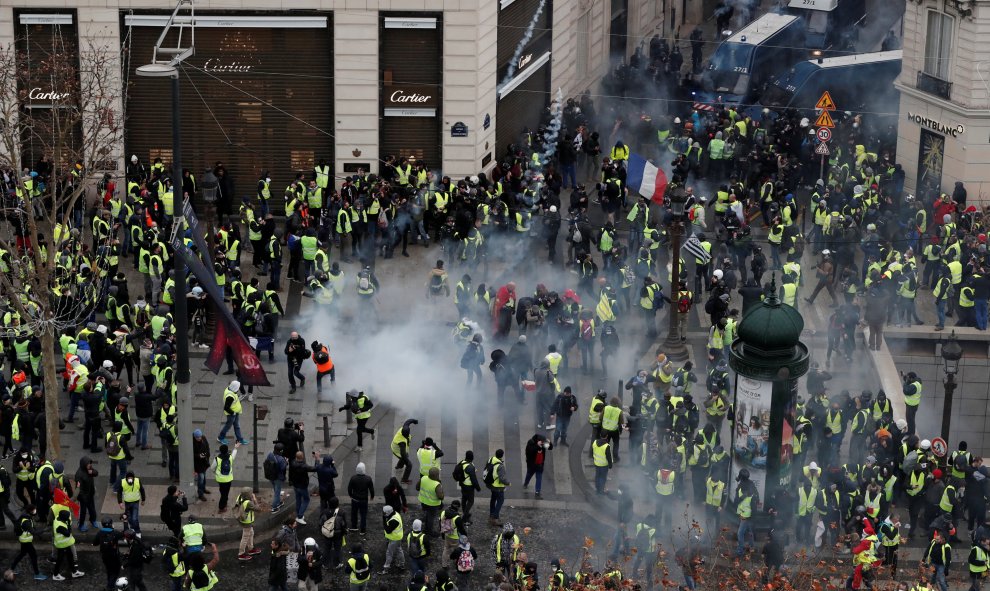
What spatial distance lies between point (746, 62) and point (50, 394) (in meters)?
29.4

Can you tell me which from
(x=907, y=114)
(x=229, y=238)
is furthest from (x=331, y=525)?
(x=907, y=114)

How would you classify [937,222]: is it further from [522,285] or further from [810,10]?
[810,10]

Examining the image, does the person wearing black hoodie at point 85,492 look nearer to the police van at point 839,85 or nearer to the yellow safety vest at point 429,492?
the yellow safety vest at point 429,492

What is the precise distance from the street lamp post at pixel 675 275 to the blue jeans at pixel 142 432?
11.0 metres

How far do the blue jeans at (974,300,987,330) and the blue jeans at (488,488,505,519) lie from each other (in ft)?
42.0

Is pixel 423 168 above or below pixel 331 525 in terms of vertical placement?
above

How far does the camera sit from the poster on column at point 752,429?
114 ft

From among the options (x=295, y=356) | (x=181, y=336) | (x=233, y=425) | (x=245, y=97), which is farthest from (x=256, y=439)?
(x=245, y=97)

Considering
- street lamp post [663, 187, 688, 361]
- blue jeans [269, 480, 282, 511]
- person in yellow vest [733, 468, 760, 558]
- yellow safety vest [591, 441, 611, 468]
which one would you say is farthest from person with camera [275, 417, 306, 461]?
street lamp post [663, 187, 688, 361]

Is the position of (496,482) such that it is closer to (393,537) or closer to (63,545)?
(393,537)

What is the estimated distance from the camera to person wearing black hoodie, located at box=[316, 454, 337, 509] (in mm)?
35406

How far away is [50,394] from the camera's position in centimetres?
3634

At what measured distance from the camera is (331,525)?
113ft

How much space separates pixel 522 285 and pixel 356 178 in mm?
5109
